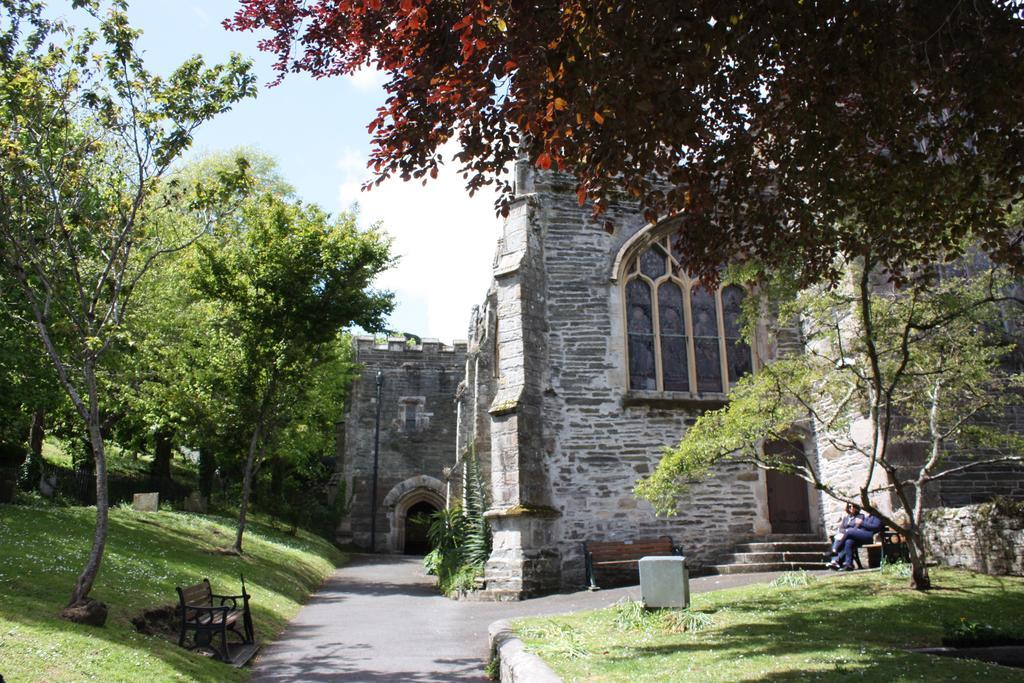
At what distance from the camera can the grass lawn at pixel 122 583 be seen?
651 centimetres

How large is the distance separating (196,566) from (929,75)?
12.1 meters

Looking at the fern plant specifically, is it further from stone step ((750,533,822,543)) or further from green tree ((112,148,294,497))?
green tree ((112,148,294,497))

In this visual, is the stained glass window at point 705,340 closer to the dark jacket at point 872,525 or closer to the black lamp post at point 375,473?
the dark jacket at point 872,525

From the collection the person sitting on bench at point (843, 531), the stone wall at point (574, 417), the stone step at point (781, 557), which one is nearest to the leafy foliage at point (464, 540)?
the stone wall at point (574, 417)

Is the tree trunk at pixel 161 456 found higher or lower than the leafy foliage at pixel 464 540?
higher

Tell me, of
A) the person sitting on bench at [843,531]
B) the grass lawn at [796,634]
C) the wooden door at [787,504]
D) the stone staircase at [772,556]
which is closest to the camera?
the grass lawn at [796,634]

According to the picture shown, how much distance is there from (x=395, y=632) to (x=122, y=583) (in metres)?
3.48

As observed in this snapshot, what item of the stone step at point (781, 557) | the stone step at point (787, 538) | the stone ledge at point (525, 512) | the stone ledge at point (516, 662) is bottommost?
the stone ledge at point (516, 662)

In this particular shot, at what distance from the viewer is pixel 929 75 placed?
19.1 feet

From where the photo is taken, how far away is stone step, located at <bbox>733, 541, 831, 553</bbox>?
1445 centimetres

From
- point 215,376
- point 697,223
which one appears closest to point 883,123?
point 697,223

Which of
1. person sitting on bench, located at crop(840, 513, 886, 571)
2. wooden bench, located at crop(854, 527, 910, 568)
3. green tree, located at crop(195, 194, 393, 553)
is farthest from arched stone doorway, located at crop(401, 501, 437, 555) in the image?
wooden bench, located at crop(854, 527, 910, 568)

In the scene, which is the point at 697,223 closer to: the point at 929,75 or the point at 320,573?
the point at 929,75

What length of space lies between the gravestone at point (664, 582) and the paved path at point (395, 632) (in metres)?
1.91
